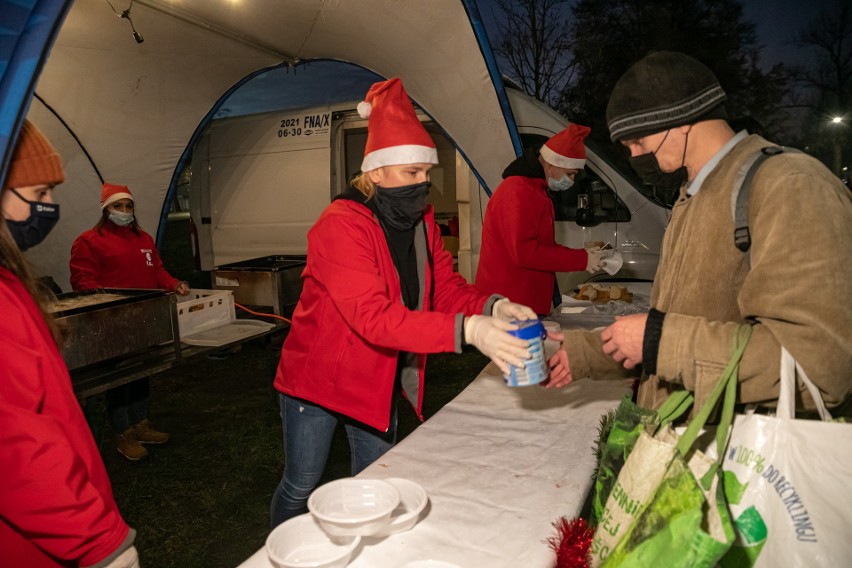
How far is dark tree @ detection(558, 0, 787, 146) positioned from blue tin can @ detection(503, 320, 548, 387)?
60.2 ft

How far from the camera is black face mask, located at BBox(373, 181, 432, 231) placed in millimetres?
2311

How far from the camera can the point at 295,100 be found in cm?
785

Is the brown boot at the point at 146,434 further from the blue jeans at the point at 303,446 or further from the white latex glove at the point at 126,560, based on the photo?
the white latex glove at the point at 126,560

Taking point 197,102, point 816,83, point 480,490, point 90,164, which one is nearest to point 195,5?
point 197,102

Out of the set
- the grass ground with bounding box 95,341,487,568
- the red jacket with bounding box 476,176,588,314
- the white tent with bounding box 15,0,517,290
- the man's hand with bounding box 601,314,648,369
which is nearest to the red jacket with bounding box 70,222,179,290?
the grass ground with bounding box 95,341,487,568

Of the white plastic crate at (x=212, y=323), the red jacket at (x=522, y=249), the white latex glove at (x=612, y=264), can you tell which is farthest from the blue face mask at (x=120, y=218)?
the white latex glove at (x=612, y=264)

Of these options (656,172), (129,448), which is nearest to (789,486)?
(656,172)

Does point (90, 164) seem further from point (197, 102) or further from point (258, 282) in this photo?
point (258, 282)

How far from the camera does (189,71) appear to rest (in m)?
6.30

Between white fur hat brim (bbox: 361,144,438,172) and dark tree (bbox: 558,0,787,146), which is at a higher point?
dark tree (bbox: 558,0,787,146)

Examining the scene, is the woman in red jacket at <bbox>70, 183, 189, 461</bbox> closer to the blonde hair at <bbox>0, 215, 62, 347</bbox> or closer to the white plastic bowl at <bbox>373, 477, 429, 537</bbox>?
the blonde hair at <bbox>0, 215, 62, 347</bbox>

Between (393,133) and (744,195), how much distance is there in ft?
4.41

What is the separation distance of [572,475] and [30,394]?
1502mm

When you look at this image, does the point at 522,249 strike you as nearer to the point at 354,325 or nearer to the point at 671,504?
the point at 354,325
